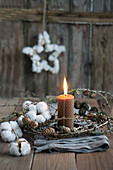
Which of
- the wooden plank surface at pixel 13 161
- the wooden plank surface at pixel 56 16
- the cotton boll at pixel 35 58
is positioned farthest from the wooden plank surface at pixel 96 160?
the wooden plank surface at pixel 56 16

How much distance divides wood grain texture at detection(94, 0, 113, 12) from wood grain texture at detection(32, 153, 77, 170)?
186cm

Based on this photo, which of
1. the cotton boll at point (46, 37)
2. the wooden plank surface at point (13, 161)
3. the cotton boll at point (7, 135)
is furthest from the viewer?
the cotton boll at point (46, 37)

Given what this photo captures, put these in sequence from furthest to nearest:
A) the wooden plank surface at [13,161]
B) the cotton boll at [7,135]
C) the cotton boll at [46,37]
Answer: the cotton boll at [46,37], the cotton boll at [7,135], the wooden plank surface at [13,161]

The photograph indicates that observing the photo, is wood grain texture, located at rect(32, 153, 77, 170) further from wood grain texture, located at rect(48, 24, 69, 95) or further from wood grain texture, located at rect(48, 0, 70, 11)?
wood grain texture, located at rect(48, 0, 70, 11)

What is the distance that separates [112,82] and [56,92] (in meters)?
0.58

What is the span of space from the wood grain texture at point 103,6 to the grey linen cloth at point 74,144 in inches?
69.4

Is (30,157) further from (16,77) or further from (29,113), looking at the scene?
(16,77)

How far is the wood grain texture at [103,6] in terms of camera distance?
231cm

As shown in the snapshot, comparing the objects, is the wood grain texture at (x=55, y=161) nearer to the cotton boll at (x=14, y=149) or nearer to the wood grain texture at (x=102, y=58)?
the cotton boll at (x=14, y=149)

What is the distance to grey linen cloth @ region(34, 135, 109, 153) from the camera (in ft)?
2.54

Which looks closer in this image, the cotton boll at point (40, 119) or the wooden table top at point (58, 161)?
the wooden table top at point (58, 161)

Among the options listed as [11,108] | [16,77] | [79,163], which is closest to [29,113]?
[79,163]

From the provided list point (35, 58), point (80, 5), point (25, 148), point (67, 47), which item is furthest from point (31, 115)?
point (80, 5)

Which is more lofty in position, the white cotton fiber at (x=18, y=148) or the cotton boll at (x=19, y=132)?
the white cotton fiber at (x=18, y=148)
